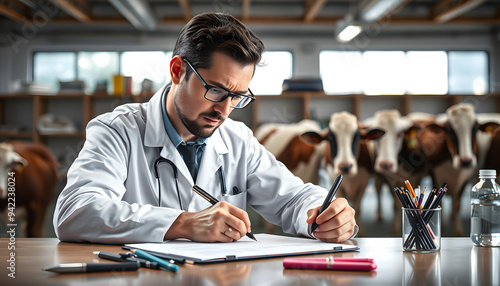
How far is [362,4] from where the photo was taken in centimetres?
593

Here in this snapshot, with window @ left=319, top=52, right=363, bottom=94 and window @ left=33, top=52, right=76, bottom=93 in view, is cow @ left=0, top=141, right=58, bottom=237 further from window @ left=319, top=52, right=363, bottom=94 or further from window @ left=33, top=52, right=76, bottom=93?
window @ left=319, top=52, right=363, bottom=94

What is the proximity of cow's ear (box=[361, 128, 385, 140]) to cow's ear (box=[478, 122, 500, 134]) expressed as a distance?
87cm

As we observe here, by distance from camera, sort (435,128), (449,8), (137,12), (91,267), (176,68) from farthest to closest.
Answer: (449,8), (137,12), (435,128), (176,68), (91,267)

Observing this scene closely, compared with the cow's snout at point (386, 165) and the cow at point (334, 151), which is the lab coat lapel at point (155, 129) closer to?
the cow at point (334, 151)

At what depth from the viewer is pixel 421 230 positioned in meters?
0.91

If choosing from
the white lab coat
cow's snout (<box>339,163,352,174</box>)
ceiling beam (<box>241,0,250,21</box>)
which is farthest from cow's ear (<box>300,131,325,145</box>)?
ceiling beam (<box>241,0,250,21</box>)

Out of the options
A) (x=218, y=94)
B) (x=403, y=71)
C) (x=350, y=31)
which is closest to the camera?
(x=218, y=94)

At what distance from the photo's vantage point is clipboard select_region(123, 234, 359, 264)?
798 mm

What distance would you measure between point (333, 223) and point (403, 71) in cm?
740

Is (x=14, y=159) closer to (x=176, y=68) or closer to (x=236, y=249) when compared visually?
(x=176, y=68)

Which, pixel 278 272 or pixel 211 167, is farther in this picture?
pixel 211 167

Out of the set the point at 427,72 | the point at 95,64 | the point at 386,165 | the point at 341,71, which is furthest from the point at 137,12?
the point at 427,72

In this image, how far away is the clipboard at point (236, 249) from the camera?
0.80m

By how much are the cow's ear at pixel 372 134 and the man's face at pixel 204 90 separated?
2.71 m
